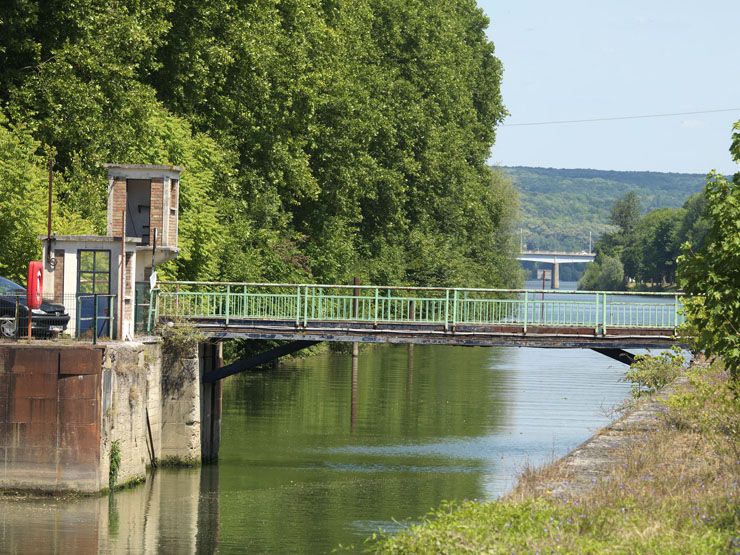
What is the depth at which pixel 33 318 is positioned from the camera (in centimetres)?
3144

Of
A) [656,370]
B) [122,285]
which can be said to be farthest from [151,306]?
[656,370]

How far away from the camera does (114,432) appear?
3005 centimetres

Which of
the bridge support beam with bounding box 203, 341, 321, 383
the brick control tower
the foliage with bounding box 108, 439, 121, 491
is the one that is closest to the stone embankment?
the foliage with bounding box 108, 439, 121, 491

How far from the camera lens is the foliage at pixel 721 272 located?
2091 centimetres

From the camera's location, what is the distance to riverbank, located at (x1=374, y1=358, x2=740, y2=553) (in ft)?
49.2

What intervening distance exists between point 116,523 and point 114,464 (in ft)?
8.49

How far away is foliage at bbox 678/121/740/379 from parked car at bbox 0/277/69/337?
46.6ft

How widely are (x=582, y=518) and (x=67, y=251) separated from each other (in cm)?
1963

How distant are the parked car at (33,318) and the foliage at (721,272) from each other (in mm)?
14208

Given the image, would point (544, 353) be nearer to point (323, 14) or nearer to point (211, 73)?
point (323, 14)

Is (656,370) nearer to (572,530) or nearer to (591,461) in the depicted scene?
(591,461)

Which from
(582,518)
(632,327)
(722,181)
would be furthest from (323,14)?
(582,518)

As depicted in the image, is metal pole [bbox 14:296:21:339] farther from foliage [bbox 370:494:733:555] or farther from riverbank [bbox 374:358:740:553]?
foliage [bbox 370:494:733:555]

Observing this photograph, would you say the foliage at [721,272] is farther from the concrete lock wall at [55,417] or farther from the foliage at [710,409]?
the concrete lock wall at [55,417]
